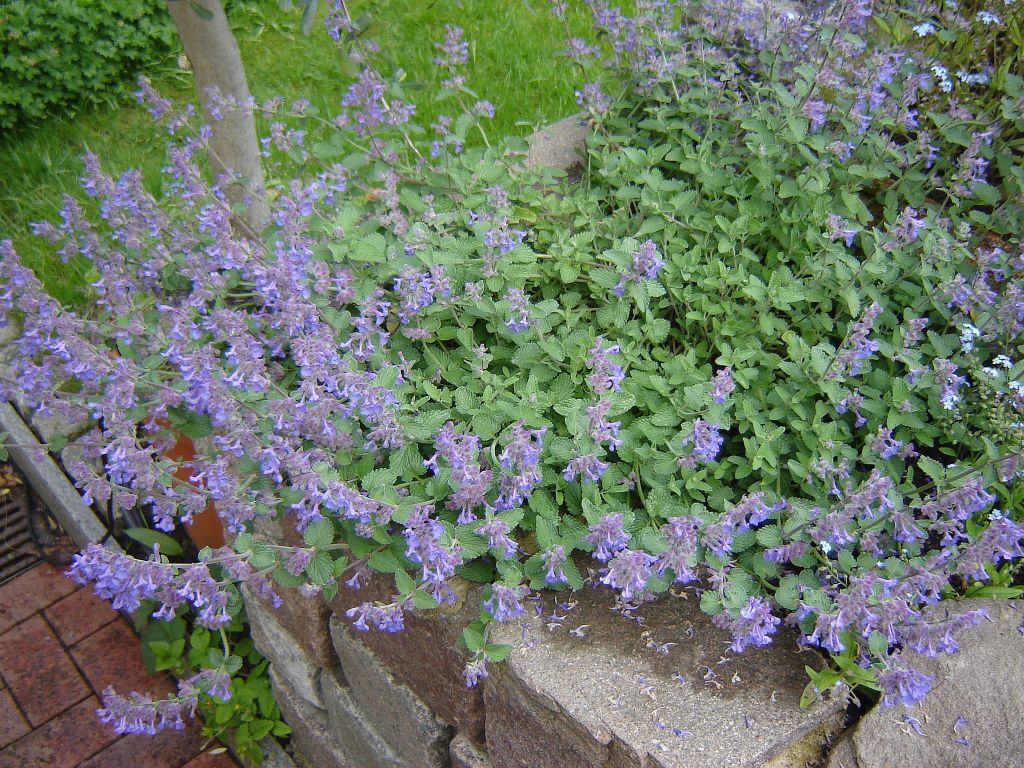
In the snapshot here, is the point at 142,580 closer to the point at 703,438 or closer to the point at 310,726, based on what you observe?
the point at 703,438

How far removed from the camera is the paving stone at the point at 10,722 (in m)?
2.93

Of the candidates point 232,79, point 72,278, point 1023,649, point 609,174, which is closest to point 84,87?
point 72,278

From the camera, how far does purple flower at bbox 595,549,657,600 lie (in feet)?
5.07

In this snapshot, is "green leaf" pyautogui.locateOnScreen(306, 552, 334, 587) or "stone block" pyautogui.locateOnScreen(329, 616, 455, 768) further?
"stone block" pyautogui.locateOnScreen(329, 616, 455, 768)

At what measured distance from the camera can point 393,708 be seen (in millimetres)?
2301

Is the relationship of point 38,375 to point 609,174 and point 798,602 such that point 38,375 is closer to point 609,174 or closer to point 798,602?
point 609,174

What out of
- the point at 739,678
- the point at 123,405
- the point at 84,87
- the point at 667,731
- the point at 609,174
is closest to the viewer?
the point at 667,731

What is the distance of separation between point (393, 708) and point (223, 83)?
1.92 meters

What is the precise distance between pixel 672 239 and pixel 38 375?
167 cm

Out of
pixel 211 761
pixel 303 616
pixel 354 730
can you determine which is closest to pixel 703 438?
pixel 303 616

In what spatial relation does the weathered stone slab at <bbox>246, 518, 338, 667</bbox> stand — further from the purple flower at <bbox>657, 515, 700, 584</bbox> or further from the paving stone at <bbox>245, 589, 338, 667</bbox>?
the purple flower at <bbox>657, 515, 700, 584</bbox>

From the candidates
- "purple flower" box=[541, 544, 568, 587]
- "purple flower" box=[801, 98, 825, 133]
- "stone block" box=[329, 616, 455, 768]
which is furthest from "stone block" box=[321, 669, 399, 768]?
"purple flower" box=[801, 98, 825, 133]

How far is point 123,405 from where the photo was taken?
75.0 inches

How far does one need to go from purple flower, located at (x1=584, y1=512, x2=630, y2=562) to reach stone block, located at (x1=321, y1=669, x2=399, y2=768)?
111 cm
